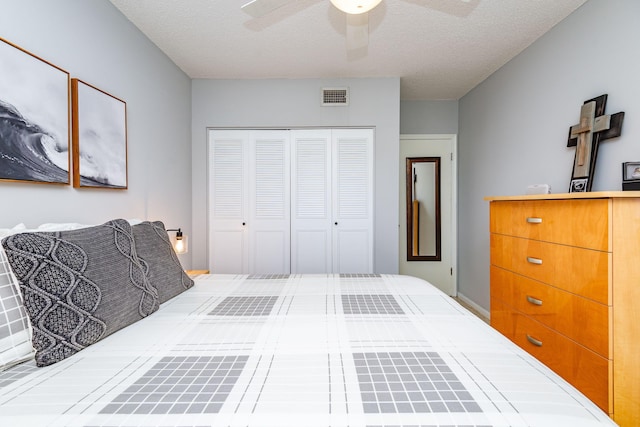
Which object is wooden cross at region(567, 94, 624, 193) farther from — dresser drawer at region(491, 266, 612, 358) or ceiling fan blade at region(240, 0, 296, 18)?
ceiling fan blade at region(240, 0, 296, 18)

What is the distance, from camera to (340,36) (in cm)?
261

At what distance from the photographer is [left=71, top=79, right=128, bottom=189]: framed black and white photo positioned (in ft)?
5.96

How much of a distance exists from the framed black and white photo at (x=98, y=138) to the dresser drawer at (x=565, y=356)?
108 inches

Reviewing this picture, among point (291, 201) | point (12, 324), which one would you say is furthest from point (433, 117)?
point (12, 324)

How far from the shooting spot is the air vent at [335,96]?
3.44 metres

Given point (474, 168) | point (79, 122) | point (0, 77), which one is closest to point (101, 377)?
point (0, 77)

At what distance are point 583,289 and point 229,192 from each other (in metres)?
3.06

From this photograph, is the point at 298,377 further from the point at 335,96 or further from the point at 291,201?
the point at 335,96

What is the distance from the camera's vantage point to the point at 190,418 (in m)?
0.69

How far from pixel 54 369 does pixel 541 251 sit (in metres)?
2.23

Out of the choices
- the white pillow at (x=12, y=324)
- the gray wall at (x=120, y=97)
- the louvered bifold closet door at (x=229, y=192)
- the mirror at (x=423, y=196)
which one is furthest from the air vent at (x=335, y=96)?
the white pillow at (x=12, y=324)

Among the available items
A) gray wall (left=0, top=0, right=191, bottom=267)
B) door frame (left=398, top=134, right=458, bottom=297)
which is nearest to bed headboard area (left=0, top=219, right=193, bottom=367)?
gray wall (left=0, top=0, right=191, bottom=267)

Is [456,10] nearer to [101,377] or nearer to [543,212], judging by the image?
[543,212]

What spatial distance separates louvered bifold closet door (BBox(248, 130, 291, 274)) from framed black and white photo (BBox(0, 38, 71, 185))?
6.26 ft
